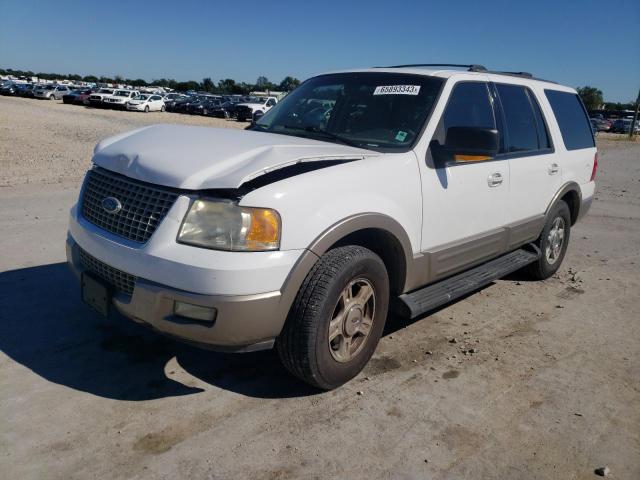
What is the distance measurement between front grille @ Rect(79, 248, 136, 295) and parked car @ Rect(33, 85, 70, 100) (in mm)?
53379

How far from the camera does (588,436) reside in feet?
9.80

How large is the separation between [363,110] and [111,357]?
2460mm

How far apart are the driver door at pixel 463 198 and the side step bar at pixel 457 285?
10 cm

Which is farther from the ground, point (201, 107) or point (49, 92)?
point (49, 92)

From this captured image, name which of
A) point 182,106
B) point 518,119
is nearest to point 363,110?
point 518,119

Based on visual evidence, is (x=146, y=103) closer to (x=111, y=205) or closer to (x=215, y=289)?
(x=111, y=205)

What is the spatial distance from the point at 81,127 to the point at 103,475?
72.2 ft

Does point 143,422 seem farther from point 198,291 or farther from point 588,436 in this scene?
point 588,436

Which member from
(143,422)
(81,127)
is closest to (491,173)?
(143,422)

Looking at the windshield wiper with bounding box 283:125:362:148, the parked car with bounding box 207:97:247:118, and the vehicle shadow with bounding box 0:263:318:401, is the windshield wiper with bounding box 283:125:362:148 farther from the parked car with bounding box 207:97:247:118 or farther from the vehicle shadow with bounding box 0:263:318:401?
the parked car with bounding box 207:97:247:118

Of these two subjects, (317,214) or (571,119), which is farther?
(571,119)

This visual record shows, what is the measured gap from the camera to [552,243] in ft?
18.7

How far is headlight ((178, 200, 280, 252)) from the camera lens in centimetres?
269

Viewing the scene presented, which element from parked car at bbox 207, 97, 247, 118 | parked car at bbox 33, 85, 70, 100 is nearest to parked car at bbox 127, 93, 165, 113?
parked car at bbox 207, 97, 247, 118
